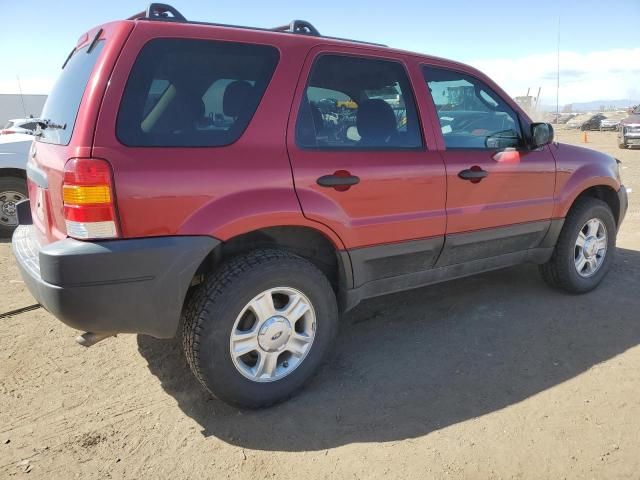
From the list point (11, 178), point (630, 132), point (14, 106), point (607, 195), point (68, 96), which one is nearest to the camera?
point (68, 96)

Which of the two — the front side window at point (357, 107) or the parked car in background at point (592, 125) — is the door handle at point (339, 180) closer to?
the front side window at point (357, 107)

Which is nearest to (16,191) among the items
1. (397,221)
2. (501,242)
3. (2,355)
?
(2,355)

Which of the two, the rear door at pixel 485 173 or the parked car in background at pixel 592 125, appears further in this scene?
the parked car in background at pixel 592 125

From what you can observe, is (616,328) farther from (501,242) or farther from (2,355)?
(2,355)

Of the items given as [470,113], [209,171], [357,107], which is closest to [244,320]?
[209,171]

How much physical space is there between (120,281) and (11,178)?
16.7 feet

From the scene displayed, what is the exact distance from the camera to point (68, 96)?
8.18 ft

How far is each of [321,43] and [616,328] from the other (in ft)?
9.17

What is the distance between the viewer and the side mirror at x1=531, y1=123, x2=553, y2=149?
3500 mm

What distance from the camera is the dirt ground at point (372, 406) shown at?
2.23 metres

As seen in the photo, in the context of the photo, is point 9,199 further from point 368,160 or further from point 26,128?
point 368,160

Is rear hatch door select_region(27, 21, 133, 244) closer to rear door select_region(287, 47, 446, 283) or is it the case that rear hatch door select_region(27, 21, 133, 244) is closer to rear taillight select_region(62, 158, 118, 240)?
rear taillight select_region(62, 158, 118, 240)

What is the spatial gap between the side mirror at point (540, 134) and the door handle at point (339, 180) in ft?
Answer: 5.21

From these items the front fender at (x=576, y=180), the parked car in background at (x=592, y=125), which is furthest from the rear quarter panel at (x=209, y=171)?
the parked car in background at (x=592, y=125)
